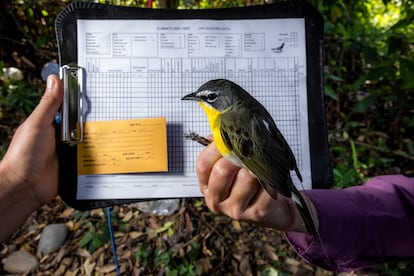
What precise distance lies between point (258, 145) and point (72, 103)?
89cm

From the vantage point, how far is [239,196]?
1.33 metres

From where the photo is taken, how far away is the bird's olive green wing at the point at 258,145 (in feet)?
4.31

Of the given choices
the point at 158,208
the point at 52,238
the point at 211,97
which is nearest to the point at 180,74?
the point at 211,97

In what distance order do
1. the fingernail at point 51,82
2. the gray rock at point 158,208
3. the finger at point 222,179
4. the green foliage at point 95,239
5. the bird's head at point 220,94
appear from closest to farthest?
the finger at point 222,179
the bird's head at point 220,94
the fingernail at point 51,82
the green foliage at point 95,239
the gray rock at point 158,208

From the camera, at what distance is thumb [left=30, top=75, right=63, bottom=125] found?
148 centimetres

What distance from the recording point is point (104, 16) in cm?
158

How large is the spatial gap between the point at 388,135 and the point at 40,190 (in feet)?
8.97

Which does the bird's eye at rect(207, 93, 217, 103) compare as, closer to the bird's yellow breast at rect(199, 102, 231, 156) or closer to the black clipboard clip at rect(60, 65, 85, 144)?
the bird's yellow breast at rect(199, 102, 231, 156)

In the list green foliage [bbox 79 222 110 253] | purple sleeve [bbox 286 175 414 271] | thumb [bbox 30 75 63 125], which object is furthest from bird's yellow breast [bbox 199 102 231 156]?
green foliage [bbox 79 222 110 253]

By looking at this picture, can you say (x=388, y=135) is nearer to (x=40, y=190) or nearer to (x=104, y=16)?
(x=104, y=16)

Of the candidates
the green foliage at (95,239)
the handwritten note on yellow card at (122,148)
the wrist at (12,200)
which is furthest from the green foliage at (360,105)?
the wrist at (12,200)

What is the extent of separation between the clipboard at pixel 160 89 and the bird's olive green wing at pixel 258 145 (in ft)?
1.01

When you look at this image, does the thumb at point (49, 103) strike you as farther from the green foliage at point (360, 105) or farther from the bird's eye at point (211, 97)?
the green foliage at point (360, 105)

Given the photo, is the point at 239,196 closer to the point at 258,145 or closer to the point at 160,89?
the point at 258,145
